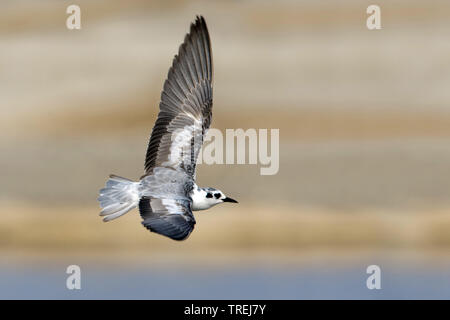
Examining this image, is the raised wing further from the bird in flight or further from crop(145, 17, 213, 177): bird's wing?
crop(145, 17, 213, 177): bird's wing

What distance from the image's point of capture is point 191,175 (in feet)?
20.0

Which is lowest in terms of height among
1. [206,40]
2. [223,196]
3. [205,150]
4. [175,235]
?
[175,235]

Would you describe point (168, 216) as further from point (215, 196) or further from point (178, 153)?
point (178, 153)

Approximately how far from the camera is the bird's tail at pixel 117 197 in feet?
18.9

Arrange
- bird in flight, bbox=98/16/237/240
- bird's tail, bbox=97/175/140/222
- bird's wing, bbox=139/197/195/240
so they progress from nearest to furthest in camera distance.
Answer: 1. bird's wing, bbox=139/197/195/240
2. bird in flight, bbox=98/16/237/240
3. bird's tail, bbox=97/175/140/222

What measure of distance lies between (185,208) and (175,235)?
59cm

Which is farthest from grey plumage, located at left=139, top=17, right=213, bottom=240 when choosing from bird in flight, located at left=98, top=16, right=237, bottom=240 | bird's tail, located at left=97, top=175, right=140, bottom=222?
bird's tail, located at left=97, top=175, right=140, bottom=222

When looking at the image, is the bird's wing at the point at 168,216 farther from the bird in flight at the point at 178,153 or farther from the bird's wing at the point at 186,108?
the bird's wing at the point at 186,108

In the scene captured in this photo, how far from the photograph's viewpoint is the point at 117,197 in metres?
5.88

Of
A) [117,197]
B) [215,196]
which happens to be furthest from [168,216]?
[215,196]

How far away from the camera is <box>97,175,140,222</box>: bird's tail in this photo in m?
5.76

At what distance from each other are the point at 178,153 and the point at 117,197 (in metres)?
0.63

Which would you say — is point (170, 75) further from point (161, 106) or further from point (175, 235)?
point (175, 235)

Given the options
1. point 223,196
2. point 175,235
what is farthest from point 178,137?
point 175,235
